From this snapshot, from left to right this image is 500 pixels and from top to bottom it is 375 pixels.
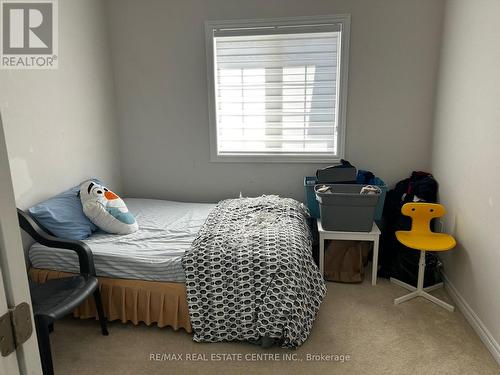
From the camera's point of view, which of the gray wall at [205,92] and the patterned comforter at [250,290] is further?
the gray wall at [205,92]

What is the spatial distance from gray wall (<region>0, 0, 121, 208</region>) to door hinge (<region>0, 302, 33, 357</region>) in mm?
1899

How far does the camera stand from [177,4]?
3160mm

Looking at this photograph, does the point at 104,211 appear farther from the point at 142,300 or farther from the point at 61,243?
the point at 142,300

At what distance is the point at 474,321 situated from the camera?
2.24 m

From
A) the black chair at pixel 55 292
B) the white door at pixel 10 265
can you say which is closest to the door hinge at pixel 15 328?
the white door at pixel 10 265

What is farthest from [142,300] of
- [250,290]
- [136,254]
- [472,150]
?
[472,150]

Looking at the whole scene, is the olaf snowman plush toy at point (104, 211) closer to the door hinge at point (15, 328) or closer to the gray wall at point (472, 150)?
the door hinge at point (15, 328)

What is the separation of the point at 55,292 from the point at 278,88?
7.76 ft

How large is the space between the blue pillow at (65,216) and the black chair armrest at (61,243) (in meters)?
0.10

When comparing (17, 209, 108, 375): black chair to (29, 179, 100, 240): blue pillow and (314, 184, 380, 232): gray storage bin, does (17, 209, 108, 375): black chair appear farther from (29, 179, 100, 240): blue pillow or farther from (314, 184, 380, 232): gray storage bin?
(314, 184, 380, 232): gray storage bin

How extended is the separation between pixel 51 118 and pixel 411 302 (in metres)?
2.91

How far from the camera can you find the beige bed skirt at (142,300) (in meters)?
2.18

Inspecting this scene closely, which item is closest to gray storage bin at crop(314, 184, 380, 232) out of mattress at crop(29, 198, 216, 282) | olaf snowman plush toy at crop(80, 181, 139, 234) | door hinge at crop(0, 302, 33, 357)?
mattress at crop(29, 198, 216, 282)

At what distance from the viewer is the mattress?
2.19m
